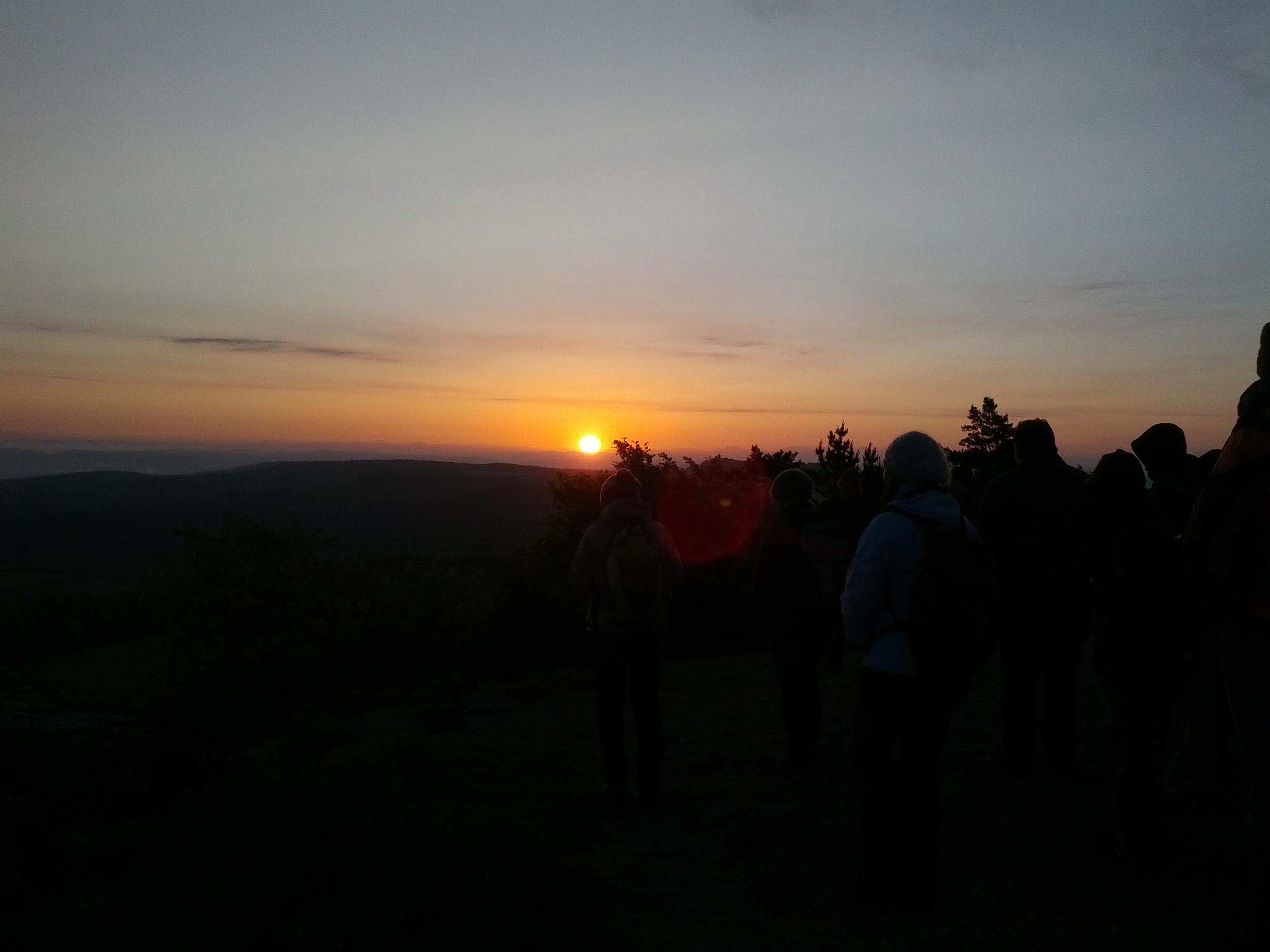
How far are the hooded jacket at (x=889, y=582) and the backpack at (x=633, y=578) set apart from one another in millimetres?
2205

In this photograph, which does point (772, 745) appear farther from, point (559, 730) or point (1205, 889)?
point (1205, 889)

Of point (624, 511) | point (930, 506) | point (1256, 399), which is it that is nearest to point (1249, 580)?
point (1256, 399)

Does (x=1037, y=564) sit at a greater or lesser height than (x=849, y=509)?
lesser

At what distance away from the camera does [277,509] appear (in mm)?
102062

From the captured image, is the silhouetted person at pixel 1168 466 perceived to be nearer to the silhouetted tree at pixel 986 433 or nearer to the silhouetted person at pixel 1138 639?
the silhouetted person at pixel 1138 639

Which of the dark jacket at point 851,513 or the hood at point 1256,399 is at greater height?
the hood at point 1256,399

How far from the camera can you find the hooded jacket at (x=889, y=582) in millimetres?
4469

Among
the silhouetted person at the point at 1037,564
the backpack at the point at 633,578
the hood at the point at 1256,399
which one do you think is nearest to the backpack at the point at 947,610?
the hood at the point at 1256,399

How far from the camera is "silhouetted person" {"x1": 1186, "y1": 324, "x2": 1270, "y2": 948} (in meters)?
3.69

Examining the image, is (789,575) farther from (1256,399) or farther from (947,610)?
(1256,399)

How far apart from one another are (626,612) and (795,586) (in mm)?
1227

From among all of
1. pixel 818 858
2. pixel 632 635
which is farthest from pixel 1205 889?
pixel 632 635

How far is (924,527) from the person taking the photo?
4477 millimetres

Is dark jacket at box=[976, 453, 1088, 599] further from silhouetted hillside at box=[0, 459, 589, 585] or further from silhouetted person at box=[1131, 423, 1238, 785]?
silhouetted hillside at box=[0, 459, 589, 585]
